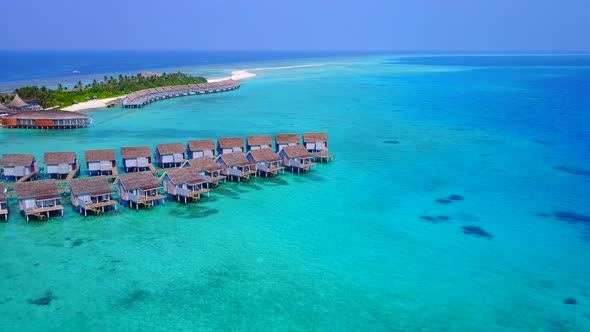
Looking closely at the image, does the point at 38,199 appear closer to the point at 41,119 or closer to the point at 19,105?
the point at 41,119

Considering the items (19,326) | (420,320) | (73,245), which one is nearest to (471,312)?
(420,320)

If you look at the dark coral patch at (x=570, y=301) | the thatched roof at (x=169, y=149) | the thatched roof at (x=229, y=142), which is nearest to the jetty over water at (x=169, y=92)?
the thatched roof at (x=169, y=149)

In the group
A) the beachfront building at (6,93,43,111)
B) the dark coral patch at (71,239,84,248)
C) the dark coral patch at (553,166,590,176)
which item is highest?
the beachfront building at (6,93,43,111)

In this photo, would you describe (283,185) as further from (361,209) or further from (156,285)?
(156,285)

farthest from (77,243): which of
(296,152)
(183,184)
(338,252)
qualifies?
A: (296,152)

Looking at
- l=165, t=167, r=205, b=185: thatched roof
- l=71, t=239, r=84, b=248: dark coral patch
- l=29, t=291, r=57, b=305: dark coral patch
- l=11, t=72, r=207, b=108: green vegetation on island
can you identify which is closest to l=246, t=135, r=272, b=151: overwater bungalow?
l=165, t=167, r=205, b=185: thatched roof

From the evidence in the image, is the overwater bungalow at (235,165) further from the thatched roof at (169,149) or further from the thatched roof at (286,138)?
the thatched roof at (286,138)

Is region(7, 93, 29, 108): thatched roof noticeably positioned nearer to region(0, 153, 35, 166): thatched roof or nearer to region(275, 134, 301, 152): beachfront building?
region(0, 153, 35, 166): thatched roof
